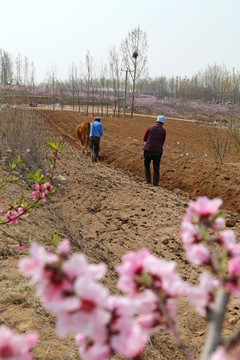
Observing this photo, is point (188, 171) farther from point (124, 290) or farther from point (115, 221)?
point (124, 290)

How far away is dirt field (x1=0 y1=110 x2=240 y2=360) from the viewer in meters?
2.74

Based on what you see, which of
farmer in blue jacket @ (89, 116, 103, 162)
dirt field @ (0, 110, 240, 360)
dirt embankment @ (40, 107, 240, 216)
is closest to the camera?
dirt field @ (0, 110, 240, 360)

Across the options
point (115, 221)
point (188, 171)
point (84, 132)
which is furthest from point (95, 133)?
point (115, 221)

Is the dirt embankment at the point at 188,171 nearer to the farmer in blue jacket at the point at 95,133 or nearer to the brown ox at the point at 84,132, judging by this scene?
the brown ox at the point at 84,132

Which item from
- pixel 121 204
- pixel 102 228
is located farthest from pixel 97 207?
pixel 102 228

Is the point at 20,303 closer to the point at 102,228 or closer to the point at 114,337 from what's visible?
the point at 114,337

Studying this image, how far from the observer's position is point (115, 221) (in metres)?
5.93

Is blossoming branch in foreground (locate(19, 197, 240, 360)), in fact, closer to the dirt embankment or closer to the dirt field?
the dirt field

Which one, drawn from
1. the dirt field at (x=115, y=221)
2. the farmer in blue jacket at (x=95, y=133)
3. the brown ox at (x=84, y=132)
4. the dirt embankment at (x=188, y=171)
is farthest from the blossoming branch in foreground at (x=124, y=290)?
the brown ox at (x=84, y=132)

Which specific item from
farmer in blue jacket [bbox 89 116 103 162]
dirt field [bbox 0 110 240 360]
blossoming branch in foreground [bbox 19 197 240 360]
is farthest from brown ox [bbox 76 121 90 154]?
blossoming branch in foreground [bbox 19 197 240 360]

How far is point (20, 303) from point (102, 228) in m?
2.92

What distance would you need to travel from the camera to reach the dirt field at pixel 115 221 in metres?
2.74

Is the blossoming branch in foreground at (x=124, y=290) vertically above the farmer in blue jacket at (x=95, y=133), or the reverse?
the blossoming branch in foreground at (x=124, y=290)

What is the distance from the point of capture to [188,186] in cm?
866
